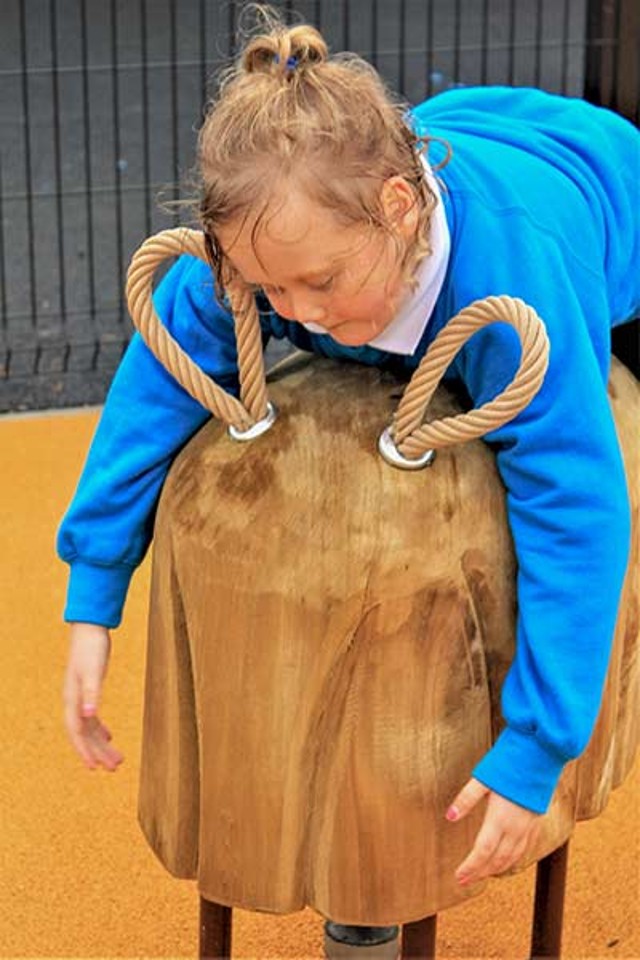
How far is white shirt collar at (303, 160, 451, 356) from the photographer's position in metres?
1.48

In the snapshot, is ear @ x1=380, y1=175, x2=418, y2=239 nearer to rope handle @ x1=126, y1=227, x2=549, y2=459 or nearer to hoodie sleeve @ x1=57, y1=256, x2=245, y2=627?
rope handle @ x1=126, y1=227, x2=549, y2=459

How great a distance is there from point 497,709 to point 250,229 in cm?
48

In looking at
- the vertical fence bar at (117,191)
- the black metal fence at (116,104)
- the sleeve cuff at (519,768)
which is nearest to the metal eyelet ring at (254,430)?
the sleeve cuff at (519,768)

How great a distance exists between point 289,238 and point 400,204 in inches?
3.9

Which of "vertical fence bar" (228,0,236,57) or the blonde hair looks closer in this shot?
the blonde hair

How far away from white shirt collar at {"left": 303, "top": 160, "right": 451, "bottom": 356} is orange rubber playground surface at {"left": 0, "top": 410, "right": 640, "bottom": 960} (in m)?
0.98

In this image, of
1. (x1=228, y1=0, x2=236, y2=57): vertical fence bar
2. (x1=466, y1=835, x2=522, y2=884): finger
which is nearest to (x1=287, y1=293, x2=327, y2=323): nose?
(x1=466, y1=835, x2=522, y2=884): finger

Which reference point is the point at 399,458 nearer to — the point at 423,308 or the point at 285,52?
the point at 423,308

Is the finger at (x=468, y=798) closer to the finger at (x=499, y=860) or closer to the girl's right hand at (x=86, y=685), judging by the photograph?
the finger at (x=499, y=860)

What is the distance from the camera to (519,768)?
1504 millimetres

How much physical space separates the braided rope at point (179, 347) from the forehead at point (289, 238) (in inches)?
4.8

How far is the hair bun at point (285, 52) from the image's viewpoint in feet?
4.63

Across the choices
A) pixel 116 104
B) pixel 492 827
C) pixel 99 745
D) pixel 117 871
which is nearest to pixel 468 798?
pixel 492 827

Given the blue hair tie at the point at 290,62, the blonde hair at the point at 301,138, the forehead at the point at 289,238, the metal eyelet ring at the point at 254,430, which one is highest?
the blue hair tie at the point at 290,62
